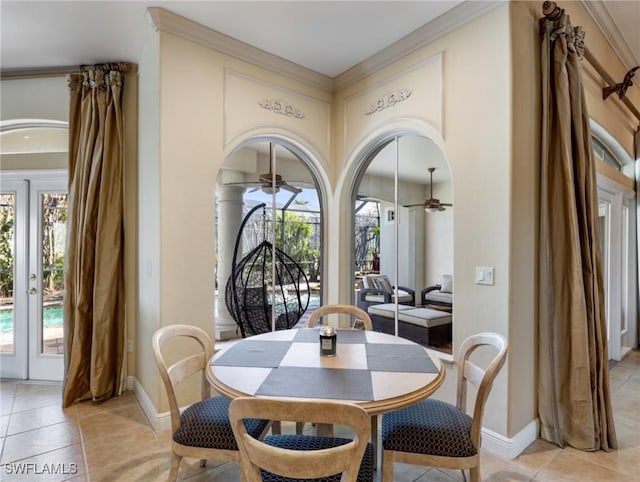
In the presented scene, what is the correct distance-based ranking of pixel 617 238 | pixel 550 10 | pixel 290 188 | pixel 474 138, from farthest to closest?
pixel 617 238, pixel 290 188, pixel 474 138, pixel 550 10

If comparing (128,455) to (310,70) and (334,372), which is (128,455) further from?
(310,70)

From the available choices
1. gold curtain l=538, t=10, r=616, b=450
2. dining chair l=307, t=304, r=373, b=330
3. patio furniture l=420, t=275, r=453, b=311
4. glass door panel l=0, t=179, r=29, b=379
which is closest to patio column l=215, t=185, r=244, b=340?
dining chair l=307, t=304, r=373, b=330

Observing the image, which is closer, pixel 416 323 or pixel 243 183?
pixel 416 323

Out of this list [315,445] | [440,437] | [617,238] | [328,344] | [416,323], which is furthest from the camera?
[617,238]

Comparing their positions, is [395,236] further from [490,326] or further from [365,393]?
[365,393]

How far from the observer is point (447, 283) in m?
2.74

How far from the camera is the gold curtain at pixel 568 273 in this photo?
7.38 ft

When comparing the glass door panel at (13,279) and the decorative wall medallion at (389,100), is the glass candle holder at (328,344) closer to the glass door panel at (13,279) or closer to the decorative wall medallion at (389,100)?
the decorative wall medallion at (389,100)

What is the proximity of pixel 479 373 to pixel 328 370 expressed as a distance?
2.47 feet

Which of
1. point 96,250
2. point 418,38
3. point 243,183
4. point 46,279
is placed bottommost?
point 46,279

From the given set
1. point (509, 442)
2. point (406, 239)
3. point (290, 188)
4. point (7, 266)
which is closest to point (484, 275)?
point (406, 239)

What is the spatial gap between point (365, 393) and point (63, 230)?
3.51 m

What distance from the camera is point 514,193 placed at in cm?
221

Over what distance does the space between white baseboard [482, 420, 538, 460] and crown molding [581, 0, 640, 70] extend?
327cm
